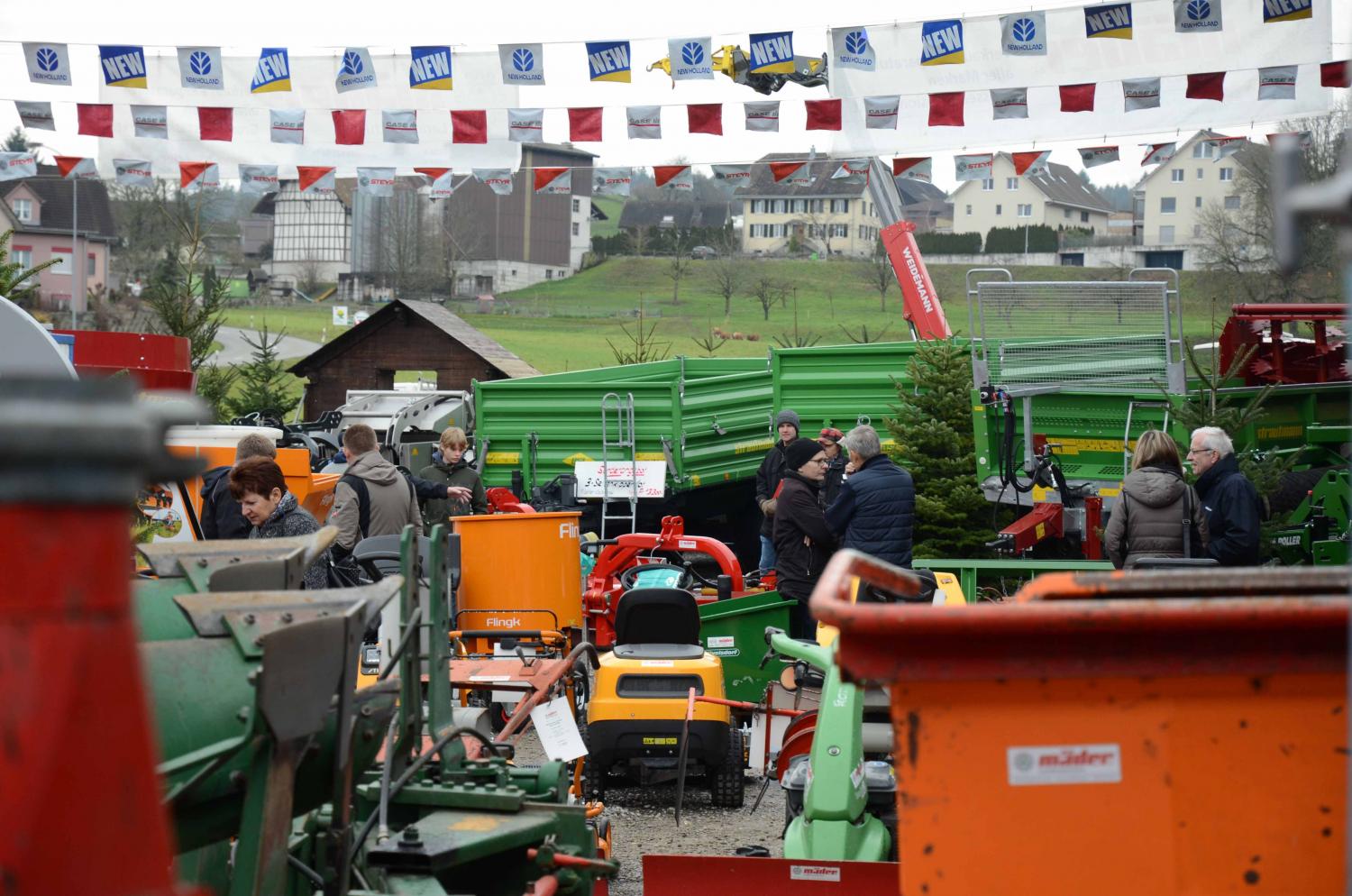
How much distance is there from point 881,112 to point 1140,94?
8.11 ft

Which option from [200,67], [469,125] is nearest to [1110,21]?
[469,125]

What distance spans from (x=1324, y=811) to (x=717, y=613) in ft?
20.1

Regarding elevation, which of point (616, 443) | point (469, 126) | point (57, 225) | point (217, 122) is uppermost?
point (57, 225)

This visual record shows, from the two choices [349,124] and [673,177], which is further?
[673,177]

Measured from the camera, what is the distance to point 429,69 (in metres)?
15.4

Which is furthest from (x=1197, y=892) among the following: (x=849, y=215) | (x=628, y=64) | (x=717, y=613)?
(x=849, y=215)

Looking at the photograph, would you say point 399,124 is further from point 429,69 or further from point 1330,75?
point 1330,75

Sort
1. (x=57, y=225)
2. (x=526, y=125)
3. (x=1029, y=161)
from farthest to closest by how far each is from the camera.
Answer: (x=57, y=225), (x=526, y=125), (x=1029, y=161)

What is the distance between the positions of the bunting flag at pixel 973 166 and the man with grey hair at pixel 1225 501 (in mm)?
7829

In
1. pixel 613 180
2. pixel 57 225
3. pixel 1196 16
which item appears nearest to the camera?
pixel 1196 16

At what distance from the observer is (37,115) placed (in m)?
16.1

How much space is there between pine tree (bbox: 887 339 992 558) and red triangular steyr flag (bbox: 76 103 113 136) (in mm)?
9273

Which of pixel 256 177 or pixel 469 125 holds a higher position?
pixel 469 125

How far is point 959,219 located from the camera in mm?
78812
